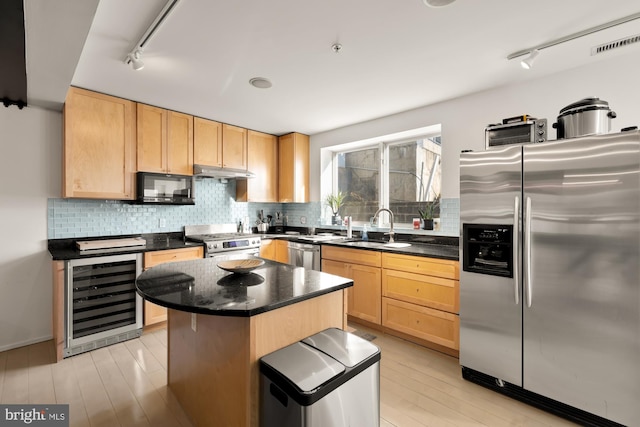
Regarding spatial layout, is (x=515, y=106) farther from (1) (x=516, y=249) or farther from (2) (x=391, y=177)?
(2) (x=391, y=177)

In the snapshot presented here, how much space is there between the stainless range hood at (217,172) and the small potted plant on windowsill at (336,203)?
1203mm

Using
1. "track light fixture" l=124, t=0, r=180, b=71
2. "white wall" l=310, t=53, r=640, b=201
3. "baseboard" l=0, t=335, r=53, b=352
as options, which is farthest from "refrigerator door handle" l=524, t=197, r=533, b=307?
"baseboard" l=0, t=335, r=53, b=352

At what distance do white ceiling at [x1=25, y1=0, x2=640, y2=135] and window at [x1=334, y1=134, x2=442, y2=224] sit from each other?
2.56 feet

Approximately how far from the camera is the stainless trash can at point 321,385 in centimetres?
123

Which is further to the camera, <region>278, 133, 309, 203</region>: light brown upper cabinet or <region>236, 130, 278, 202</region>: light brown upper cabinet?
<region>278, 133, 309, 203</region>: light brown upper cabinet

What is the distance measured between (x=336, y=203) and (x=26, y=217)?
3.54 metres

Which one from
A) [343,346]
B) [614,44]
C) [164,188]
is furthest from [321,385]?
[164,188]

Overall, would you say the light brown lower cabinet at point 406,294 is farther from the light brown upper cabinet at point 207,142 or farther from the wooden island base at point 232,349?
the light brown upper cabinet at point 207,142

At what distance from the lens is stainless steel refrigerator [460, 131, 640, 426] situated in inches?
70.3

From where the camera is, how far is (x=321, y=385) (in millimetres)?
1244

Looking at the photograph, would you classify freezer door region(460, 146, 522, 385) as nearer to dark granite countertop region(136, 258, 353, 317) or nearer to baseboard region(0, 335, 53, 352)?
dark granite countertop region(136, 258, 353, 317)

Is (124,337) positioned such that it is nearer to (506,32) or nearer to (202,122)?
(202,122)

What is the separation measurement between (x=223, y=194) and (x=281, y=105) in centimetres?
174

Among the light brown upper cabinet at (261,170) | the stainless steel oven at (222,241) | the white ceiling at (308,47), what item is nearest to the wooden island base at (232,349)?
the stainless steel oven at (222,241)
